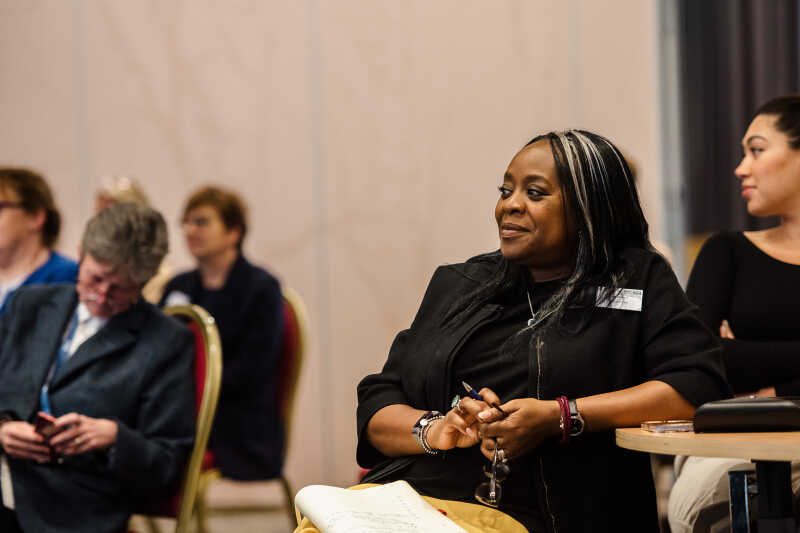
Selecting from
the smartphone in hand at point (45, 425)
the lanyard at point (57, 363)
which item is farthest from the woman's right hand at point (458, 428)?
the lanyard at point (57, 363)

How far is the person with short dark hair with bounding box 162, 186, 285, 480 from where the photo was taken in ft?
12.7

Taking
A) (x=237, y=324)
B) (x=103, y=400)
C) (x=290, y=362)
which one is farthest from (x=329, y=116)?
(x=103, y=400)

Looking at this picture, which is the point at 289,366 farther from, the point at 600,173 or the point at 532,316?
the point at 600,173

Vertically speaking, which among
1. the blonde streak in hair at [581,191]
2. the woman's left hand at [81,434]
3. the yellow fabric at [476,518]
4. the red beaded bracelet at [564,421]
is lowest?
the yellow fabric at [476,518]

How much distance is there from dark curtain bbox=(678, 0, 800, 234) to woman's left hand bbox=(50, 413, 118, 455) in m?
3.69

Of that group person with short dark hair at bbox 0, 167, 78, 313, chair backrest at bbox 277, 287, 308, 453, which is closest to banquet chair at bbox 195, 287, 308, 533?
chair backrest at bbox 277, 287, 308, 453

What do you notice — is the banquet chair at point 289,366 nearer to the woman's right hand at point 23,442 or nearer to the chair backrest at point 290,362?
the chair backrest at point 290,362

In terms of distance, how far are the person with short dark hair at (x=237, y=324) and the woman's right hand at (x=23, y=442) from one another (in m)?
1.48

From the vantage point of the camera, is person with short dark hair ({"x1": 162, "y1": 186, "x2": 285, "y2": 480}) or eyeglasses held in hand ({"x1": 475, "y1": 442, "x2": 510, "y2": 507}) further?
person with short dark hair ({"x1": 162, "y1": 186, "x2": 285, "y2": 480})

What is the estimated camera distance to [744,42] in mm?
5445

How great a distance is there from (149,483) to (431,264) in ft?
11.0

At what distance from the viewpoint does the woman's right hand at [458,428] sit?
5.79 ft

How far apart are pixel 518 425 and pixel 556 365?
185 mm

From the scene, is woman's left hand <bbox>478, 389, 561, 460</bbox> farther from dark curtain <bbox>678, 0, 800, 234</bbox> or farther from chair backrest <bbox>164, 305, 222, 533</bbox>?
dark curtain <bbox>678, 0, 800, 234</bbox>
